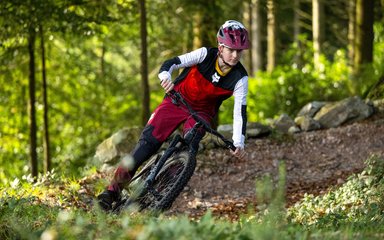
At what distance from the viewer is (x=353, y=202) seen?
8.60m

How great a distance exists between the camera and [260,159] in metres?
12.3

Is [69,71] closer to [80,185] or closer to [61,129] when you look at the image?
[61,129]

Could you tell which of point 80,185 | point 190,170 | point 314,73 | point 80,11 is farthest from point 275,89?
point 190,170

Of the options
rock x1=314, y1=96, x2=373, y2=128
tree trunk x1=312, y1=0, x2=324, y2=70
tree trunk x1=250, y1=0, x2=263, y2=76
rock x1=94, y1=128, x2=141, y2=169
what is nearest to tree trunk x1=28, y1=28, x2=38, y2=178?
rock x1=94, y1=128, x2=141, y2=169

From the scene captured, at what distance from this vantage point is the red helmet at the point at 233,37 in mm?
7250

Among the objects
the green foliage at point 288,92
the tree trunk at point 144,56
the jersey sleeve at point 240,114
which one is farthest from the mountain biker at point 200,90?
the green foliage at point 288,92

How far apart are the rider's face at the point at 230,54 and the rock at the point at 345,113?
22.5 ft

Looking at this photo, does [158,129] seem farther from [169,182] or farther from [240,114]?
[240,114]

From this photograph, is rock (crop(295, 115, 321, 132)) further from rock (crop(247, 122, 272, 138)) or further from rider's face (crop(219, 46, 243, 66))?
rider's face (crop(219, 46, 243, 66))

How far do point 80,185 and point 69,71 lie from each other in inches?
402

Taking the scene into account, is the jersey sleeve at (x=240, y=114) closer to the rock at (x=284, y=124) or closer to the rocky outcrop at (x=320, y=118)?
the rocky outcrop at (x=320, y=118)

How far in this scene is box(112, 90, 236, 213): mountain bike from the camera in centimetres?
709

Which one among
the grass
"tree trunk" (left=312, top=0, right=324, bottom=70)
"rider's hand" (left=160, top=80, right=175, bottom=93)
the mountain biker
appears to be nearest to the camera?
the grass

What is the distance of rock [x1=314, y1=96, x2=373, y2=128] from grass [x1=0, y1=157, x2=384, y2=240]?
4.25m
